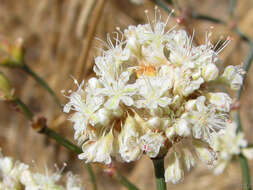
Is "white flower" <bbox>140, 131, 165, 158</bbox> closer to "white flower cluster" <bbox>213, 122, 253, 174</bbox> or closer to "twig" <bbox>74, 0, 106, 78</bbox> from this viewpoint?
"white flower cluster" <bbox>213, 122, 253, 174</bbox>

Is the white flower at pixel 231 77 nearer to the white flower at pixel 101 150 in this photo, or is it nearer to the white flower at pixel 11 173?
the white flower at pixel 101 150

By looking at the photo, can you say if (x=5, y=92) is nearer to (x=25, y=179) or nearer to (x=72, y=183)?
(x=25, y=179)

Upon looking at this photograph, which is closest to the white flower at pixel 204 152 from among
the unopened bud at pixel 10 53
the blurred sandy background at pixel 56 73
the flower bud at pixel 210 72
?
the flower bud at pixel 210 72

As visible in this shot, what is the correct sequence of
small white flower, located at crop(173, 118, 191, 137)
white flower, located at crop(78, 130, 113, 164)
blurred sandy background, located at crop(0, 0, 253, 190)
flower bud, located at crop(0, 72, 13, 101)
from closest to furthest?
1. small white flower, located at crop(173, 118, 191, 137)
2. white flower, located at crop(78, 130, 113, 164)
3. flower bud, located at crop(0, 72, 13, 101)
4. blurred sandy background, located at crop(0, 0, 253, 190)

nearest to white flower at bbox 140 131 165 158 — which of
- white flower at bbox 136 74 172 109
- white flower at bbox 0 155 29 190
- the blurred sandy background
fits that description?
white flower at bbox 136 74 172 109

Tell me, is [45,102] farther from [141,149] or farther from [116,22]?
[141,149]

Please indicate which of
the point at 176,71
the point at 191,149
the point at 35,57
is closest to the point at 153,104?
the point at 176,71

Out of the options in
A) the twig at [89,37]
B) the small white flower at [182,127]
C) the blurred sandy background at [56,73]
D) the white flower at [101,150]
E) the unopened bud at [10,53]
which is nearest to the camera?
the small white flower at [182,127]
